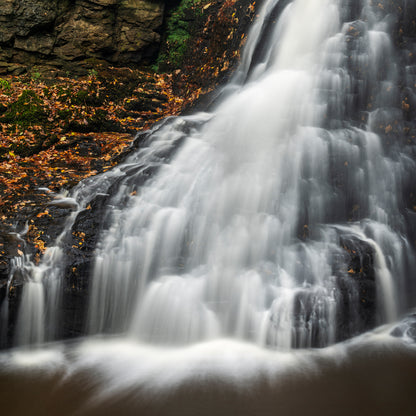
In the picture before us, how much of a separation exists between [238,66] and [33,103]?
5064 mm

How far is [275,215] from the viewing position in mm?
5578

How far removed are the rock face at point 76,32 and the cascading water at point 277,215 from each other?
4764 mm

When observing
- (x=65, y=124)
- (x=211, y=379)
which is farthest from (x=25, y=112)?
(x=211, y=379)

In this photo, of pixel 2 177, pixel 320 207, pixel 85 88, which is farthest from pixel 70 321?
pixel 85 88

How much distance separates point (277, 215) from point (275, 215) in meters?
0.03

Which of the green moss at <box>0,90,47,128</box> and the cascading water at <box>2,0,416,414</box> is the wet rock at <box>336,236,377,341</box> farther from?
the green moss at <box>0,90,47,128</box>

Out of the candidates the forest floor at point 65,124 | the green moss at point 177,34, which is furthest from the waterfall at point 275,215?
the green moss at point 177,34

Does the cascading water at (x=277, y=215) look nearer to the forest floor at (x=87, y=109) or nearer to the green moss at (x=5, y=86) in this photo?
the forest floor at (x=87, y=109)

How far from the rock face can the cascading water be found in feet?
15.6

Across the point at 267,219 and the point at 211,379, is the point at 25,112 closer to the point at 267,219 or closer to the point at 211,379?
the point at 267,219

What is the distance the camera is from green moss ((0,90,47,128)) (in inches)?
330

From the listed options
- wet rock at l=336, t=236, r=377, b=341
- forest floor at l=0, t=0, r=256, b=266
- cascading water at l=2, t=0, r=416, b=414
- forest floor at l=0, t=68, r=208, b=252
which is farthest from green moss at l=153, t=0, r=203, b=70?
wet rock at l=336, t=236, r=377, b=341

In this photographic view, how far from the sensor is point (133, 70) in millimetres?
11078

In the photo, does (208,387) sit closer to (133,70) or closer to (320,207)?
(320,207)
